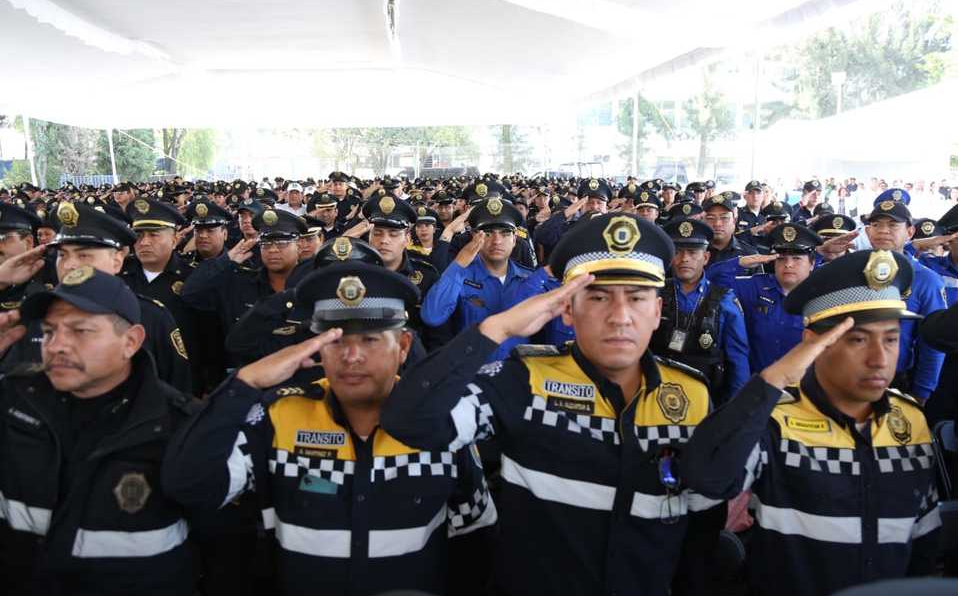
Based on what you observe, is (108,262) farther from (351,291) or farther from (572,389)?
(572,389)

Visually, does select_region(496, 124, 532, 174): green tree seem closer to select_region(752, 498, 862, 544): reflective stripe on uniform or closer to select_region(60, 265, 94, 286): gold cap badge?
select_region(60, 265, 94, 286): gold cap badge

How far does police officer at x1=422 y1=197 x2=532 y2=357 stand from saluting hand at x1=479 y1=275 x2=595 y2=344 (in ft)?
7.62

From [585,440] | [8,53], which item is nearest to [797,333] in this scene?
[585,440]

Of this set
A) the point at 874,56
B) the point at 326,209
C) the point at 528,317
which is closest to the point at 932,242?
the point at 528,317

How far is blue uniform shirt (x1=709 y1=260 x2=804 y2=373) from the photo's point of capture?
436 cm

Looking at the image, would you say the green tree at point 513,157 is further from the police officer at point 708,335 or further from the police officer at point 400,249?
the police officer at point 708,335

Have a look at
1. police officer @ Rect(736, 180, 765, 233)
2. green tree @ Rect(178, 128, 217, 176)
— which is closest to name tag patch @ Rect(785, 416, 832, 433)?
police officer @ Rect(736, 180, 765, 233)

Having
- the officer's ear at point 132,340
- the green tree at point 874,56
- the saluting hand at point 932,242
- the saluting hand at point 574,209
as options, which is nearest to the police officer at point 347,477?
the officer's ear at point 132,340

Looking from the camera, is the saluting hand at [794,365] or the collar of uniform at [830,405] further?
the collar of uniform at [830,405]

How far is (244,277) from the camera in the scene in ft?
16.2

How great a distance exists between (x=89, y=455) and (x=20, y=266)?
1.73m

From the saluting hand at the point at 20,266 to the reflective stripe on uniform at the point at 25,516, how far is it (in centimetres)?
139

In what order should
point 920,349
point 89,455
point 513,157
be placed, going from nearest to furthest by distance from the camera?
point 89,455 < point 920,349 < point 513,157

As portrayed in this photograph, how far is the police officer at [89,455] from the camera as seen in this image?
82.6 inches
